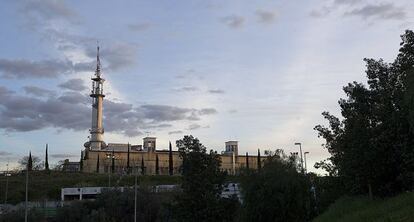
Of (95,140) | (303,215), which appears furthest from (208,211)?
(95,140)

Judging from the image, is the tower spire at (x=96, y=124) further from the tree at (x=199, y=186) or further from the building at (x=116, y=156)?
the tree at (x=199, y=186)

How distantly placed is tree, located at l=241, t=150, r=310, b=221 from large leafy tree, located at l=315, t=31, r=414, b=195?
586 centimetres

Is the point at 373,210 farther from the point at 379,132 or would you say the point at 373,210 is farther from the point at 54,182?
the point at 54,182

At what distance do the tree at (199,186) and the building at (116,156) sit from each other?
96941mm

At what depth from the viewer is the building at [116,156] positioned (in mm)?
138500

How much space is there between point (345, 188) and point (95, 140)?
112262mm

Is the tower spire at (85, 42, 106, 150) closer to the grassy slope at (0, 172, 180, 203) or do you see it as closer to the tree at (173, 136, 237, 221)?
the grassy slope at (0, 172, 180, 203)

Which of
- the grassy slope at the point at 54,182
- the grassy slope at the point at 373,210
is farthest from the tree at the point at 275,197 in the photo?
the grassy slope at the point at 54,182

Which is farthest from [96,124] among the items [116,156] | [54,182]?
[54,182]

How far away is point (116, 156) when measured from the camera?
14038cm

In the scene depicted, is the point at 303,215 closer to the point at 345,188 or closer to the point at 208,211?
the point at 345,188

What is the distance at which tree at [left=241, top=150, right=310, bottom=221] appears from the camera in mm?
36031

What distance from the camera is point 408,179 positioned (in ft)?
86.6

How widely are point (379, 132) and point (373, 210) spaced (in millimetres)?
4913
